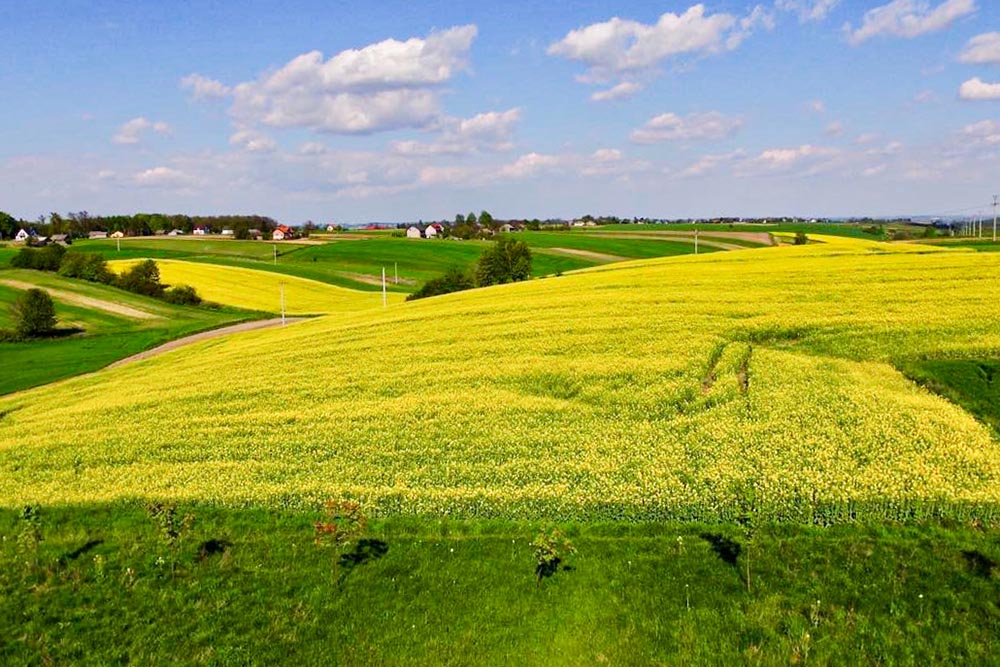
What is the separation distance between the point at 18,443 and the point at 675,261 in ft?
178

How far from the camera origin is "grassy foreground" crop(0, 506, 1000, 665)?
42.7 ft

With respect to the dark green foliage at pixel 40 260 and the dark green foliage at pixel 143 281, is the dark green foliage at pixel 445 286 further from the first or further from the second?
the dark green foliage at pixel 40 260

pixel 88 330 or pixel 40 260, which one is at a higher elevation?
pixel 40 260

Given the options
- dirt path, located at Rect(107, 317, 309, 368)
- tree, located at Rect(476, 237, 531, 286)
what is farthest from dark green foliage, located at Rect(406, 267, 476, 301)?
dirt path, located at Rect(107, 317, 309, 368)

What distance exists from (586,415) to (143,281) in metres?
89.7

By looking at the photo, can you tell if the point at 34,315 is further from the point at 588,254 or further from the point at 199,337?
the point at 588,254

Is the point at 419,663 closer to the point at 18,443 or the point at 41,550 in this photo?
the point at 41,550

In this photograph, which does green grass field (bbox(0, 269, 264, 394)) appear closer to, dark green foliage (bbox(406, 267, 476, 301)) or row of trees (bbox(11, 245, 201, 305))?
row of trees (bbox(11, 245, 201, 305))

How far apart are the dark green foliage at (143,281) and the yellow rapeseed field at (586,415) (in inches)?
2287

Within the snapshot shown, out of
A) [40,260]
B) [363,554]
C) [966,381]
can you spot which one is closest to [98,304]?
[40,260]

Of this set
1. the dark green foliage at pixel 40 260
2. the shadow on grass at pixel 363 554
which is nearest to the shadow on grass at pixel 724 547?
the shadow on grass at pixel 363 554

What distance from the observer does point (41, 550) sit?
58.7ft

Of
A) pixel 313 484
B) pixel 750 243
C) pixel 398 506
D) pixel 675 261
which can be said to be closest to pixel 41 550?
pixel 313 484

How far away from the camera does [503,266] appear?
85.9 metres
